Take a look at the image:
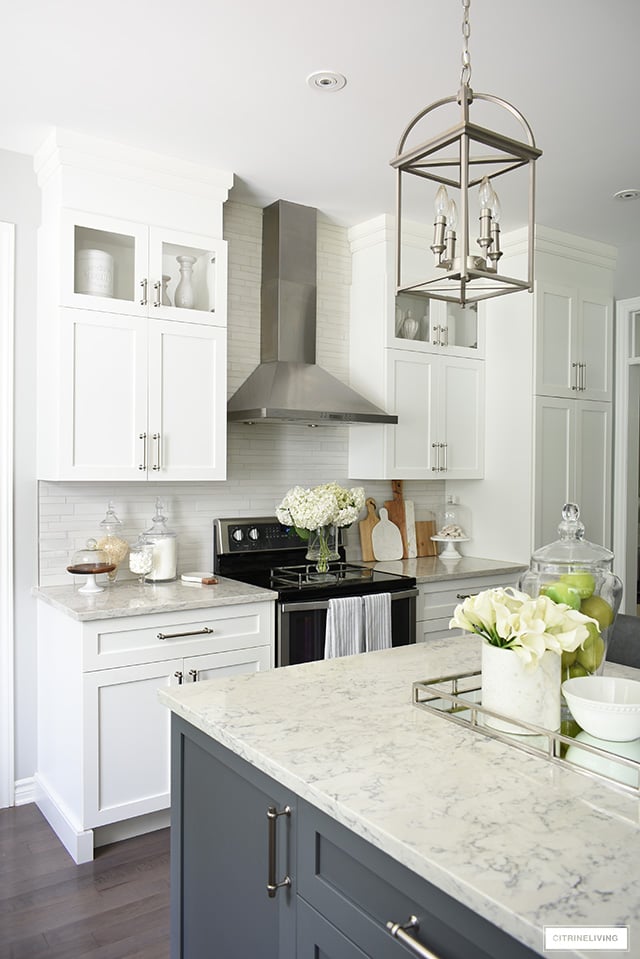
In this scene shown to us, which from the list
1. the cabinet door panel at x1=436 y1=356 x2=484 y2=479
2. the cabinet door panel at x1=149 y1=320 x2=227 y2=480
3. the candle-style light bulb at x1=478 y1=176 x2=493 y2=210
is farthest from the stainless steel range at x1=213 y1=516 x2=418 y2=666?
the candle-style light bulb at x1=478 y1=176 x2=493 y2=210

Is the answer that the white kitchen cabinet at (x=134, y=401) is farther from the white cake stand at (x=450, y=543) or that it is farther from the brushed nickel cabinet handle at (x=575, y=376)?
the brushed nickel cabinet handle at (x=575, y=376)

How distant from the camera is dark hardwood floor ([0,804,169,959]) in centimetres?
222

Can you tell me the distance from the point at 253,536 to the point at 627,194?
8.43 ft

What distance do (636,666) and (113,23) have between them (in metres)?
2.55

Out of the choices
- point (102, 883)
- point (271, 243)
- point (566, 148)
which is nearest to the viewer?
point (102, 883)

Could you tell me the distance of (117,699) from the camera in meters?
2.77

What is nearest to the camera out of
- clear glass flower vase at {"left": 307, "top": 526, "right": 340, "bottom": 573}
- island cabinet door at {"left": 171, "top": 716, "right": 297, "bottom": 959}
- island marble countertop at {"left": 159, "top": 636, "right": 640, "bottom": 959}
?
island marble countertop at {"left": 159, "top": 636, "right": 640, "bottom": 959}

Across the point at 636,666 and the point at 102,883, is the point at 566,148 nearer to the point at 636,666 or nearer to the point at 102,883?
the point at 636,666

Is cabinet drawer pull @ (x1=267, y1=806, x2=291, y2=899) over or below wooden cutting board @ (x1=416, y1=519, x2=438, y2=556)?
below

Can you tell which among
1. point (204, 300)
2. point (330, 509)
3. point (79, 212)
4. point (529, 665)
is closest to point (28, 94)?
point (79, 212)

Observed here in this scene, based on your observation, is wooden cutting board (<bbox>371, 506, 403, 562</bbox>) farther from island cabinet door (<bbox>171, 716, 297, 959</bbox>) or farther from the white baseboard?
island cabinet door (<bbox>171, 716, 297, 959</bbox>)

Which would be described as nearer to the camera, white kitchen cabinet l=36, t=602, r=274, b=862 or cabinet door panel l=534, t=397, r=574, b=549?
white kitchen cabinet l=36, t=602, r=274, b=862

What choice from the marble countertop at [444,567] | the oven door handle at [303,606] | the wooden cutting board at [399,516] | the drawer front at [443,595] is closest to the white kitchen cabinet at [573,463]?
the marble countertop at [444,567]

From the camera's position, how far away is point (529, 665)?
1.37 m
